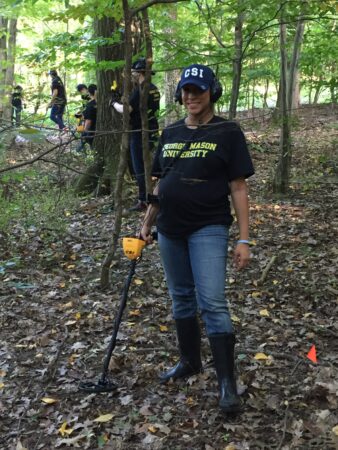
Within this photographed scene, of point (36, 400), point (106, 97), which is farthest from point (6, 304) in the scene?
point (106, 97)

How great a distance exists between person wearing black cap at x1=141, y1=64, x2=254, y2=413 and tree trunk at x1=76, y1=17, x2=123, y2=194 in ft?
16.2

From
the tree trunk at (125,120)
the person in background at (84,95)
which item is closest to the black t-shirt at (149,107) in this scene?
the tree trunk at (125,120)

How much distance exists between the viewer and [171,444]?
290 cm

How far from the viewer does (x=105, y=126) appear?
8.43 meters

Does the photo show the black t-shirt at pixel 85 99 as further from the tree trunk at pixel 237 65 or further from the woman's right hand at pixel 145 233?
the woman's right hand at pixel 145 233

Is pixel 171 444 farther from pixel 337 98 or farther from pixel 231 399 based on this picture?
pixel 337 98

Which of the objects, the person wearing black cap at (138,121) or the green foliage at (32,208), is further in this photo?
the person wearing black cap at (138,121)

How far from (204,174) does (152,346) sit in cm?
183

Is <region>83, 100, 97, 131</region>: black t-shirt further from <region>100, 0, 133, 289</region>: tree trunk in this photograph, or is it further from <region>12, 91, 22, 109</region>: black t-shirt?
<region>100, 0, 133, 289</region>: tree trunk

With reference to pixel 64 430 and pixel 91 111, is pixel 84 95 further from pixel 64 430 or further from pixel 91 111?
pixel 64 430

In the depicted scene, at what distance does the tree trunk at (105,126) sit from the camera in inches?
309

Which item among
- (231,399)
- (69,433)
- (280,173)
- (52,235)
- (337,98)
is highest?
(337,98)

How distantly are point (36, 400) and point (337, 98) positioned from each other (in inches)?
230

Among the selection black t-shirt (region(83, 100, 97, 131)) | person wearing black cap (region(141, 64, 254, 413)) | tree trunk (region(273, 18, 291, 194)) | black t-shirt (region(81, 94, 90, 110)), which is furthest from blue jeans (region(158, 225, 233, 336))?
black t-shirt (region(81, 94, 90, 110))
